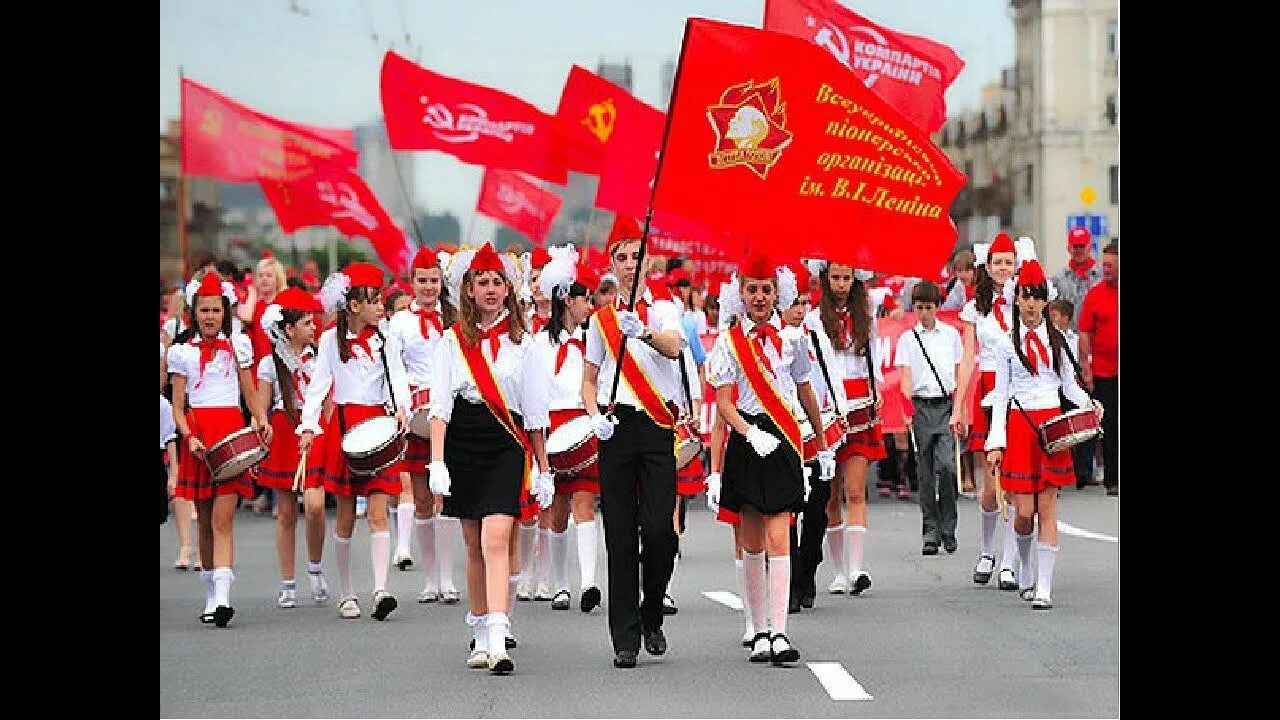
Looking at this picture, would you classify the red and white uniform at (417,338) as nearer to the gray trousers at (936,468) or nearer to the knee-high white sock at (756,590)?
the knee-high white sock at (756,590)

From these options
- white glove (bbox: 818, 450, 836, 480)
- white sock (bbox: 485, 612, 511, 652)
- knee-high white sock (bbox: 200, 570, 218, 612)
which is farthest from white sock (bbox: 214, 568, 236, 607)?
white glove (bbox: 818, 450, 836, 480)

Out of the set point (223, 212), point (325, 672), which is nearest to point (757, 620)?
point (325, 672)

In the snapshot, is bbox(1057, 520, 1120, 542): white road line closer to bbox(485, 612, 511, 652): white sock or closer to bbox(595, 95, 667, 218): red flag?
bbox(595, 95, 667, 218): red flag

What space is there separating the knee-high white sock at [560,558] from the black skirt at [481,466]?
3.05 meters

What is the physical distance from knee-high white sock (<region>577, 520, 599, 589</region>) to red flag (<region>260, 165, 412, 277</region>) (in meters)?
8.66

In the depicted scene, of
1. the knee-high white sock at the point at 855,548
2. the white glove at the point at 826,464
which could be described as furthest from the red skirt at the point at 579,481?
the white glove at the point at 826,464

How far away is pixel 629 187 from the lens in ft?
75.6

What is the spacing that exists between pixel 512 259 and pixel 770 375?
4.51 feet

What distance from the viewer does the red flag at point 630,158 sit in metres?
22.7

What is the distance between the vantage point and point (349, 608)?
48.2 ft

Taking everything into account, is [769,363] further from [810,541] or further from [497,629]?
[810,541]

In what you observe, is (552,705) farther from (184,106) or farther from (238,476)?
(184,106)

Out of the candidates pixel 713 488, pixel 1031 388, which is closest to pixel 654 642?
pixel 713 488

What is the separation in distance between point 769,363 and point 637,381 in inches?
25.7
